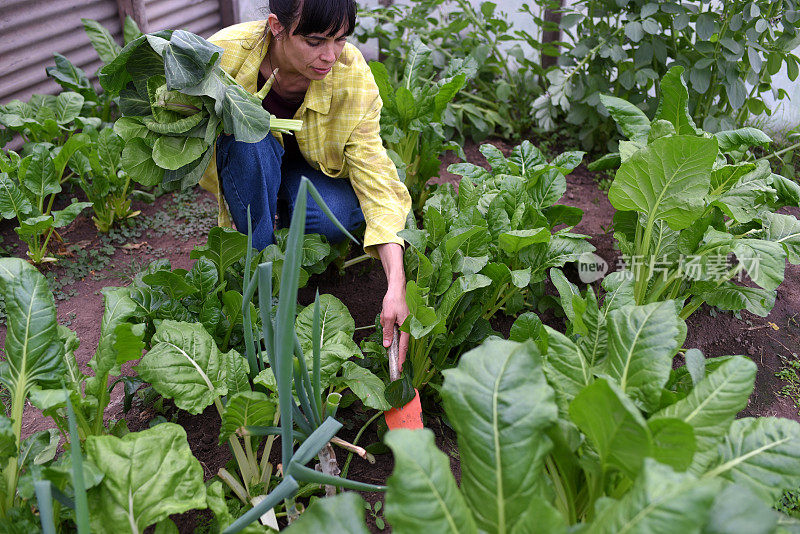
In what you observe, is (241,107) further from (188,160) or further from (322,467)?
(322,467)

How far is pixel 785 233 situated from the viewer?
6.53ft

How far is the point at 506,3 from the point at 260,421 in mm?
3392

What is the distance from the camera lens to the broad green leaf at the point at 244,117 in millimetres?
1606

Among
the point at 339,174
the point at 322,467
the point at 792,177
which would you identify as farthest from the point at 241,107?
the point at 792,177

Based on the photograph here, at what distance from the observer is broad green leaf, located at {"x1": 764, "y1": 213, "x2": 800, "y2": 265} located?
1.94 meters

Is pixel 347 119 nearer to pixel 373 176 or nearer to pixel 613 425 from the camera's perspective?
pixel 373 176

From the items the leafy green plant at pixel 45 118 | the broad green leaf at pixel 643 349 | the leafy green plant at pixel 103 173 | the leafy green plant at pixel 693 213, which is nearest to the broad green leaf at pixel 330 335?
the broad green leaf at pixel 643 349

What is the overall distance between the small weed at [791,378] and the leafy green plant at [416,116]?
4.61ft

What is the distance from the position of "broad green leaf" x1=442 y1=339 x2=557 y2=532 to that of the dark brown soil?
1.78 ft

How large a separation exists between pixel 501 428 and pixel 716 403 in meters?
0.40

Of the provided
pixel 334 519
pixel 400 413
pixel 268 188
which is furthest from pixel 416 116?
pixel 334 519

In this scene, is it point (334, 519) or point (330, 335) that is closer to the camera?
point (334, 519)

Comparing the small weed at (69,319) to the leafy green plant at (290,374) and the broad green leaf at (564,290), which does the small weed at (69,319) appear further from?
the broad green leaf at (564,290)

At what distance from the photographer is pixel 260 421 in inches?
54.4
